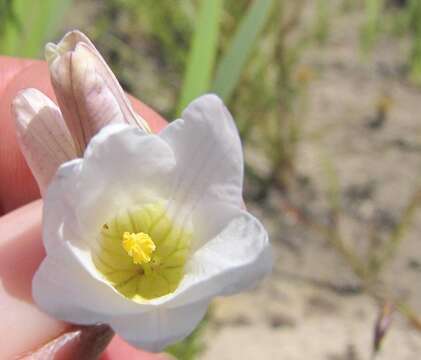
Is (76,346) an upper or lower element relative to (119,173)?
lower

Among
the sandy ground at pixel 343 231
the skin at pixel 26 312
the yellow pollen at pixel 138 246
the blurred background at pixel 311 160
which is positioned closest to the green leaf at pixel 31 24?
the blurred background at pixel 311 160

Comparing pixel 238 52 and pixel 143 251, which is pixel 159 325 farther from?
pixel 238 52

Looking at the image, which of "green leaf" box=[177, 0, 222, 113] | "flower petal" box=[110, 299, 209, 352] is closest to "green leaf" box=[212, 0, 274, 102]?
"green leaf" box=[177, 0, 222, 113]

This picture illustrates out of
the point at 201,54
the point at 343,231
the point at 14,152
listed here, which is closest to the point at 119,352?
the point at 14,152

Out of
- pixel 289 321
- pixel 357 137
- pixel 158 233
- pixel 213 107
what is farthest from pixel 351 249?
pixel 213 107

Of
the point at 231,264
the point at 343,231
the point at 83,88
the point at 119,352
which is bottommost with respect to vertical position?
the point at 343,231

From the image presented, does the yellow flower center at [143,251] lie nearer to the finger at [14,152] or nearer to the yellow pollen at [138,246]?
the yellow pollen at [138,246]

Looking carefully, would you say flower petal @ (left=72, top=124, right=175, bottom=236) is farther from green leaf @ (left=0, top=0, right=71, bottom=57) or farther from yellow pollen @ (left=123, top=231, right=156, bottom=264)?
green leaf @ (left=0, top=0, right=71, bottom=57)
